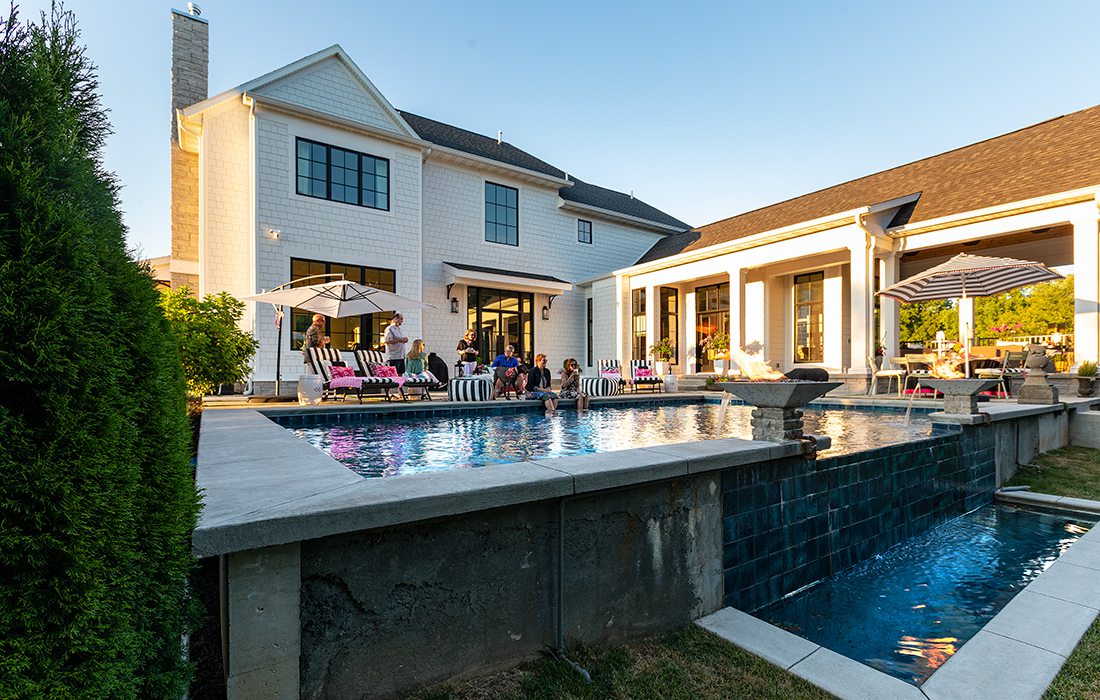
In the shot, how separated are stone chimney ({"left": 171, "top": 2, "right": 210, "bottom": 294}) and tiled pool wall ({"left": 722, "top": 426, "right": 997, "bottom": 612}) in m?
12.9

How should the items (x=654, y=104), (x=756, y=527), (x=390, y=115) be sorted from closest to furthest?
(x=756, y=527), (x=390, y=115), (x=654, y=104)

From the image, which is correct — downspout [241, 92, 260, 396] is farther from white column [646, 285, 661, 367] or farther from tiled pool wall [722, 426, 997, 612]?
tiled pool wall [722, 426, 997, 612]

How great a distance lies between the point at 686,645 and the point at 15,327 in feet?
8.42

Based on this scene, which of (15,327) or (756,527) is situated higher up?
(15,327)

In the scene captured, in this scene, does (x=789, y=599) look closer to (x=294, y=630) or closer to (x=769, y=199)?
(x=294, y=630)

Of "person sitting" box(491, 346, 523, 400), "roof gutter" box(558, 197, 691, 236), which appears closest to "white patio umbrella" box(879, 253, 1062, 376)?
"person sitting" box(491, 346, 523, 400)

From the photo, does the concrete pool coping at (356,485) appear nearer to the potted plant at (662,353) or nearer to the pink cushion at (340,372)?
the pink cushion at (340,372)

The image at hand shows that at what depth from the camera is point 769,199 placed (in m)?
16.0

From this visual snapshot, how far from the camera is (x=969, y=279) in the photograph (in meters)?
8.65

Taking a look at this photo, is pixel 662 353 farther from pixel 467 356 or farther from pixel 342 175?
pixel 342 175

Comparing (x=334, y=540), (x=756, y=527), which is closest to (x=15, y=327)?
(x=334, y=540)

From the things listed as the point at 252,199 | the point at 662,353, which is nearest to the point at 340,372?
the point at 252,199

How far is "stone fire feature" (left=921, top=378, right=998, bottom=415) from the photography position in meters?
4.97

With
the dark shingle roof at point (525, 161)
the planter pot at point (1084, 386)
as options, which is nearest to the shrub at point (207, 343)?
the dark shingle roof at point (525, 161)
